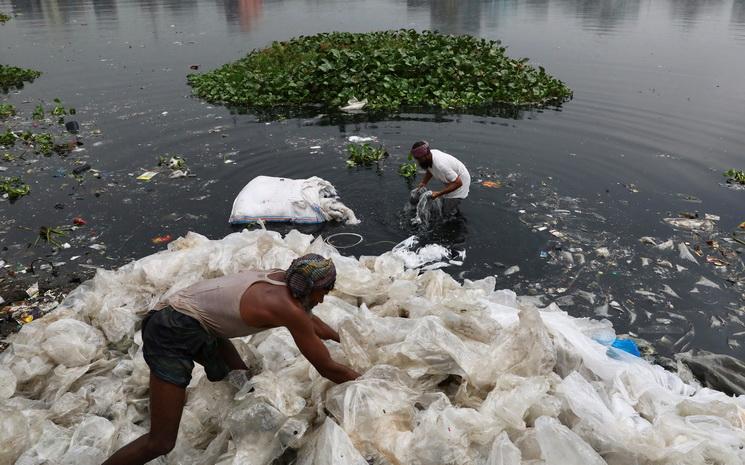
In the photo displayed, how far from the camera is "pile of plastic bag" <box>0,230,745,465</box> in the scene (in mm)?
3215

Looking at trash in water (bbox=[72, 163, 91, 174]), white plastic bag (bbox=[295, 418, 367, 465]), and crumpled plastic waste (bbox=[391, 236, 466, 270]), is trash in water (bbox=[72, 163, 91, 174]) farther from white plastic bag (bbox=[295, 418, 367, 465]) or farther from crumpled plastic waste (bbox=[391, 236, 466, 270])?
white plastic bag (bbox=[295, 418, 367, 465])

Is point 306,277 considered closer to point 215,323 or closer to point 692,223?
point 215,323

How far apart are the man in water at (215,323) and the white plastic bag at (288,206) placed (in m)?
4.03

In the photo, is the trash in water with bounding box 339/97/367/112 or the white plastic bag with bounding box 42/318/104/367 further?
the trash in water with bounding box 339/97/367/112

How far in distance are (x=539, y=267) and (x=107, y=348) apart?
4708 mm

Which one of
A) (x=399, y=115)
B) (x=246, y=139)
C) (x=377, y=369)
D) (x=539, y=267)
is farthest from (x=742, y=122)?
(x=377, y=369)

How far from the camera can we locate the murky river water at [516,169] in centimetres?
619

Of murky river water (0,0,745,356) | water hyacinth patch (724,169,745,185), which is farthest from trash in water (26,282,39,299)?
water hyacinth patch (724,169,745,185)

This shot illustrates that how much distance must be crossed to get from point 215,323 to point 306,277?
66 centimetres

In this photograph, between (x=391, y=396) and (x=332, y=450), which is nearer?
(x=332, y=450)

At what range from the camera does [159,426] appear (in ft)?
10.4

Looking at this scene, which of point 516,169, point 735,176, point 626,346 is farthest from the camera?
point 516,169

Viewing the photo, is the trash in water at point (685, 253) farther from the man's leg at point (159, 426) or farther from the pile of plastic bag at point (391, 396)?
the man's leg at point (159, 426)

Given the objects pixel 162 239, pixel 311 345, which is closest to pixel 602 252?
pixel 311 345
